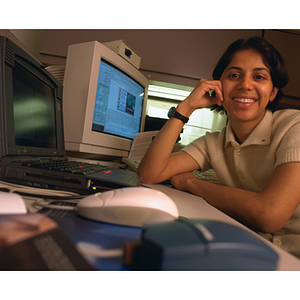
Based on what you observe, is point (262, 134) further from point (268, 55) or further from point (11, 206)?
point (11, 206)

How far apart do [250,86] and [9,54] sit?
2.60 ft

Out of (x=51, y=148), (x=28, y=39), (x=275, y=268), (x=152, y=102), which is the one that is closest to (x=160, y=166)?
(x=51, y=148)

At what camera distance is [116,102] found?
990mm

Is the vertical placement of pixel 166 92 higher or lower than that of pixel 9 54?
higher

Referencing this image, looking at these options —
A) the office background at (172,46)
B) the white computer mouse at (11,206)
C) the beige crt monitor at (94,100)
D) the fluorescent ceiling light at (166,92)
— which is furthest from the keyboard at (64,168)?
the fluorescent ceiling light at (166,92)

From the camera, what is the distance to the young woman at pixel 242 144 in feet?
1.81

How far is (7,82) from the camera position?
42 cm

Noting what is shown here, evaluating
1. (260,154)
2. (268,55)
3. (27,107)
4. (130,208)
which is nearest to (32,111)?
(27,107)

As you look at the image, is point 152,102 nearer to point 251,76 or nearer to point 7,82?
point 251,76

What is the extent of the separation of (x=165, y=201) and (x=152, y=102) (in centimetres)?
151

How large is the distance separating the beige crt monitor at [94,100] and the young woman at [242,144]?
0.82 feet

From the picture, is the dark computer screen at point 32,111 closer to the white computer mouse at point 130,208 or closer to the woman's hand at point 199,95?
the white computer mouse at point 130,208

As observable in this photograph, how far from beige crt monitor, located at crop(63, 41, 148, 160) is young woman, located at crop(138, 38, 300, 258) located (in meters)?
0.25

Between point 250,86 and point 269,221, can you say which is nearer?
point 269,221
